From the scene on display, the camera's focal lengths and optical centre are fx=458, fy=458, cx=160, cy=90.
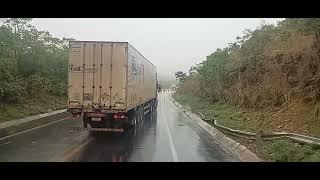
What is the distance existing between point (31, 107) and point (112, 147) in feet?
63.6

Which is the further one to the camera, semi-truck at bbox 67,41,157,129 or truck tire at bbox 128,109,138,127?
truck tire at bbox 128,109,138,127

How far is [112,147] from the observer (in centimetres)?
1594

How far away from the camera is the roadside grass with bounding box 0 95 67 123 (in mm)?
27708

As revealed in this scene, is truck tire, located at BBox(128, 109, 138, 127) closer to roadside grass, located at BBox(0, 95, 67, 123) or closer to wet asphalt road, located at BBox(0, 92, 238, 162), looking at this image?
wet asphalt road, located at BBox(0, 92, 238, 162)

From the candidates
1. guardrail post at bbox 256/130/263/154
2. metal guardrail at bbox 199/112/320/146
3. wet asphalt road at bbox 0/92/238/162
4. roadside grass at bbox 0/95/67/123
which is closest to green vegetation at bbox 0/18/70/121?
roadside grass at bbox 0/95/67/123

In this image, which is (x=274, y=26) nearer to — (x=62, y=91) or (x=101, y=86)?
(x=62, y=91)

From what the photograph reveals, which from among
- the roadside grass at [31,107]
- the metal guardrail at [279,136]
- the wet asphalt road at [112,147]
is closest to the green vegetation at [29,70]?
the roadside grass at [31,107]

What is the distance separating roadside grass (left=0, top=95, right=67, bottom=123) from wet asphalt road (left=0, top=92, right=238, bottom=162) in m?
7.03

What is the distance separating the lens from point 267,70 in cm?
2997

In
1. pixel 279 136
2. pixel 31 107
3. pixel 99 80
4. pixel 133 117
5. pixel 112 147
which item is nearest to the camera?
pixel 112 147

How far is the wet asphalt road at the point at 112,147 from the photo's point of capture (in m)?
13.7

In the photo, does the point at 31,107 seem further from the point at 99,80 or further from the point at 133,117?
the point at 99,80

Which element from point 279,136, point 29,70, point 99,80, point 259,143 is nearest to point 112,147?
point 99,80
